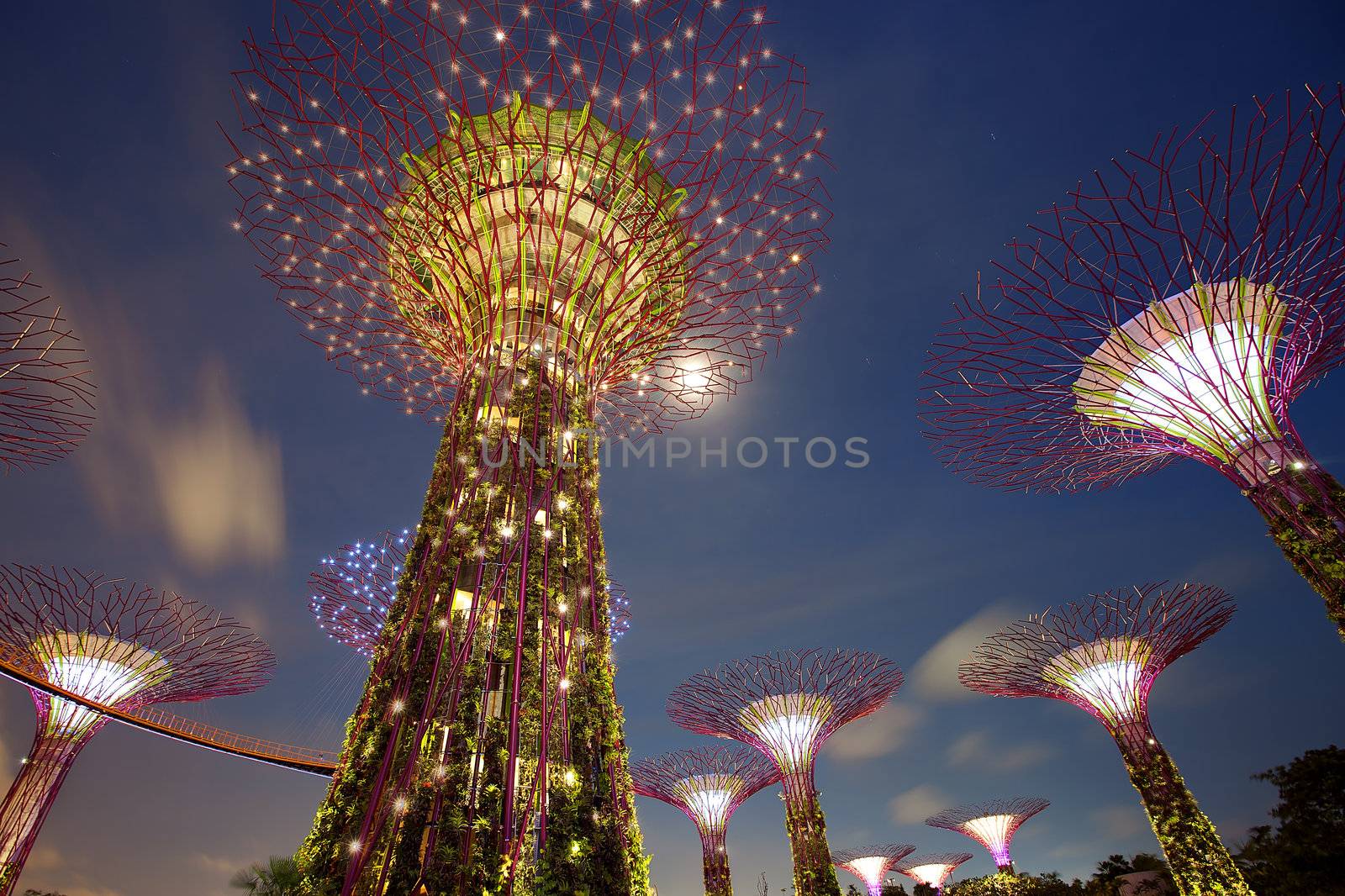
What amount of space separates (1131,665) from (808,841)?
8745 millimetres

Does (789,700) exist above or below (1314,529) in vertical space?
above

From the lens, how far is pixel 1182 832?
12383 mm

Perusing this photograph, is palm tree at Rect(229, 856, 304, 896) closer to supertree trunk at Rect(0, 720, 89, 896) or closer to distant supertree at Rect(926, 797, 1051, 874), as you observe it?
supertree trunk at Rect(0, 720, 89, 896)

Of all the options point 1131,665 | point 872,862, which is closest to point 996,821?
point 872,862

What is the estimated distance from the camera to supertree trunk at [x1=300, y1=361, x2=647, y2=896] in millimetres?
5047

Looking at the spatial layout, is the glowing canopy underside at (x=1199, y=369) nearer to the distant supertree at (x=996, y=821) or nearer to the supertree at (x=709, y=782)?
the supertree at (x=709, y=782)

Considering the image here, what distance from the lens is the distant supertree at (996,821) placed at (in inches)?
1099

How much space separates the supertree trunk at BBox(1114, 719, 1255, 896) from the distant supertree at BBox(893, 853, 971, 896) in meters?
26.3

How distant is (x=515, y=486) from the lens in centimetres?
686

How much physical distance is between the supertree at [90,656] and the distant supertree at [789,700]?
11.8 meters

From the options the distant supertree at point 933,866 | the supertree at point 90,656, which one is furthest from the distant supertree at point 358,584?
the distant supertree at point 933,866

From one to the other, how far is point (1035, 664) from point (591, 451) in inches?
589

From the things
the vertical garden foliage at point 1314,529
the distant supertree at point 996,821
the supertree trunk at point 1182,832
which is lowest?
the supertree trunk at point 1182,832

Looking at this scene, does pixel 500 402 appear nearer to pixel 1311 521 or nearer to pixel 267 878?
pixel 1311 521
